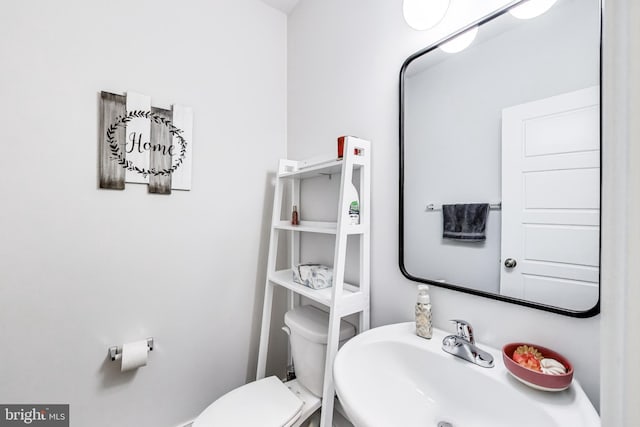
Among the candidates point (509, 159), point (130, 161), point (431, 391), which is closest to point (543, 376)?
point (431, 391)

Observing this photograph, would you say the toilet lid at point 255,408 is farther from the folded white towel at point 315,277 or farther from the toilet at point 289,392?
the folded white towel at point 315,277

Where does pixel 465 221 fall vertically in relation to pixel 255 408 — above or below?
above

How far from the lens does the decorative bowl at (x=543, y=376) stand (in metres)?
0.61

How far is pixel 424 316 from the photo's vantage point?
90 cm

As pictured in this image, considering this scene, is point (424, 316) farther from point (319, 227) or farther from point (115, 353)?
point (115, 353)

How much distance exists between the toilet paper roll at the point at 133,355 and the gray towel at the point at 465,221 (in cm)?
133

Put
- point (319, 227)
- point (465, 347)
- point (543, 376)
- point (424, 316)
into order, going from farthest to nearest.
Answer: point (319, 227)
point (424, 316)
point (465, 347)
point (543, 376)

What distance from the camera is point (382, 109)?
115cm

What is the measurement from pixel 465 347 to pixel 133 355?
1.29 meters

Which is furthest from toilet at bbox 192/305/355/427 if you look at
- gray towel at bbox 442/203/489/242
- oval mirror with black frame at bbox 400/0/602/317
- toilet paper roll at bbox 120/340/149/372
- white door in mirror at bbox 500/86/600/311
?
white door in mirror at bbox 500/86/600/311

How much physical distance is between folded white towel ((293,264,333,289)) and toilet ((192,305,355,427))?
0.18 meters

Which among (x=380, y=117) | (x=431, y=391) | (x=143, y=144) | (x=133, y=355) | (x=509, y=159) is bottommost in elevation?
(x=133, y=355)

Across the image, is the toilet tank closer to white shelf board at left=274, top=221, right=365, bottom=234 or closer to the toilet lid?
the toilet lid

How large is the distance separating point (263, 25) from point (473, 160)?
1.45 metres
